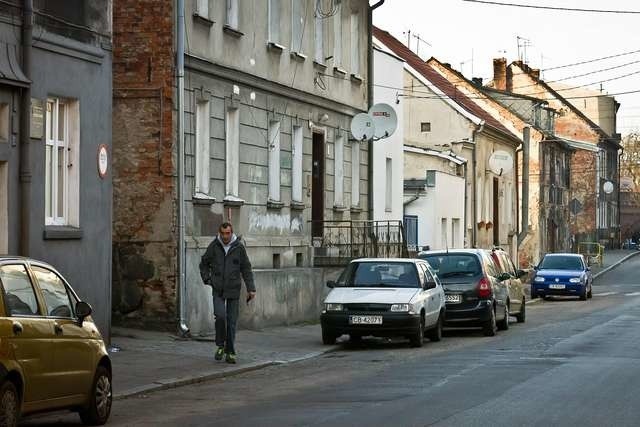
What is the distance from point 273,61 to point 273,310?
513 centimetres

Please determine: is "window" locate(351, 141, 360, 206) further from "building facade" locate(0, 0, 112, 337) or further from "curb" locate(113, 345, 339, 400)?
"building facade" locate(0, 0, 112, 337)

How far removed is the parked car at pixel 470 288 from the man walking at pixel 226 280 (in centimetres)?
778

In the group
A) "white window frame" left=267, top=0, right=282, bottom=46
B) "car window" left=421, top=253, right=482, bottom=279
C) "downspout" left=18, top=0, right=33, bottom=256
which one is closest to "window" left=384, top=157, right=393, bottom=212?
"white window frame" left=267, top=0, right=282, bottom=46

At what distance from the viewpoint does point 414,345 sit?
909 inches

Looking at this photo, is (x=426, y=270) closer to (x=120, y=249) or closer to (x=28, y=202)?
(x=120, y=249)

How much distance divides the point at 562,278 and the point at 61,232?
30.2m

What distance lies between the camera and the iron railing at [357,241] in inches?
1289

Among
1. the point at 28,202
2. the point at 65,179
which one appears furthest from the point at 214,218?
the point at 28,202

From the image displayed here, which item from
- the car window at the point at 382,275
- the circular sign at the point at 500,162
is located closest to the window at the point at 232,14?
the car window at the point at 382,275

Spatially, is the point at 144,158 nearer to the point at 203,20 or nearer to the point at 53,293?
the point at 203,20

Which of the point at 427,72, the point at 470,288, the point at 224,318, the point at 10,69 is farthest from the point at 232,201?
the point at 427,72

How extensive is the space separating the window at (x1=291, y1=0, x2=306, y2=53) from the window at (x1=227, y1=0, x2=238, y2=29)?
12.0 feet

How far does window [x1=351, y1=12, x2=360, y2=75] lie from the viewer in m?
35.6

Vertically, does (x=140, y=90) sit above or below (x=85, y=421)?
above
